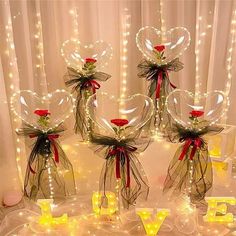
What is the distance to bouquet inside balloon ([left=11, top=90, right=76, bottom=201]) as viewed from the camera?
1.73 m

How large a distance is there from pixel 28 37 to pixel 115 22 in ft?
2.02

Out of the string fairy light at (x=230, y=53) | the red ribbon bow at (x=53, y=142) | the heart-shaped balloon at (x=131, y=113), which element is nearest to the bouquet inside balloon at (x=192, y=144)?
the heart-shaped balloon at (x=131, y=113)

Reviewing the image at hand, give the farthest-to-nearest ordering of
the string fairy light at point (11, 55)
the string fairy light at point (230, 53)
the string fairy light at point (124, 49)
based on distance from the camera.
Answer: the string fairy light at point (124, 49)
the string fairy light at point (230, 53)
the string fairy light at point (11, 55)

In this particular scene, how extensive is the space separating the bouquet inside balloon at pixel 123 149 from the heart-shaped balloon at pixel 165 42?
12.4 inches

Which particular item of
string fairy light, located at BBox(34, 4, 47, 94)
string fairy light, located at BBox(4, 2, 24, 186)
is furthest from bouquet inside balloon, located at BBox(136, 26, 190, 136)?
string fairy light, located at BBox(4, 2, 24, 186)

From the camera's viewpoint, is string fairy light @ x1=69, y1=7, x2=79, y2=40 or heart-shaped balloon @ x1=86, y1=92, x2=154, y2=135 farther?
string fairy light @ x1=69, y1=7, x2=79, y2=40

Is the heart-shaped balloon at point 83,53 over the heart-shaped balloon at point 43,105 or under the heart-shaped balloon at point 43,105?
over

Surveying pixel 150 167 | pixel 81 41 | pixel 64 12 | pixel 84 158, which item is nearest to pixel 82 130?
pixel 84 158

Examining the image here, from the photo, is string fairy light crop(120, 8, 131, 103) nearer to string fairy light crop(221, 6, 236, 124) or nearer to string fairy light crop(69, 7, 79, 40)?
string fairy light crop(69, 7, 79, 40)

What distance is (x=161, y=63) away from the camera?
1.95 m

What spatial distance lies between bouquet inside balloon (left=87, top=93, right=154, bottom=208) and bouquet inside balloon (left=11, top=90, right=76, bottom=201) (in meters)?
0.19

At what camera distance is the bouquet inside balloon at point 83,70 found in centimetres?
198

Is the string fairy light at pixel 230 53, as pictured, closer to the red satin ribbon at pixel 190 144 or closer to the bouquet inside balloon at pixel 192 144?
the bouquet inside balloon at pixel 192 144

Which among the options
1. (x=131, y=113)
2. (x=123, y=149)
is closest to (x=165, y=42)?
(x=131, y=113)
